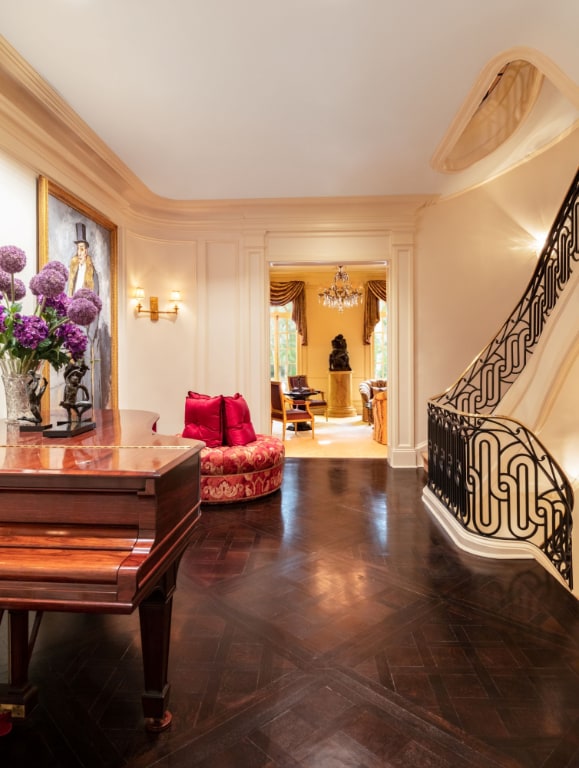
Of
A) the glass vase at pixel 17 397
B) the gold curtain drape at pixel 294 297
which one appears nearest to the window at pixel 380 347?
the gold curtain drape at pixel 294 297

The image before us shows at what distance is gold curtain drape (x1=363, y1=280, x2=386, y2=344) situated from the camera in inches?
441

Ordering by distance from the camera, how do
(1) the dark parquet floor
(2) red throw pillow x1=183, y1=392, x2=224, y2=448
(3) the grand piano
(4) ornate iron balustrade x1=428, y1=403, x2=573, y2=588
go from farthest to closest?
(2) red throw pillow x1=183, y1=392, x2=224, y2=448 < (4) ornate iron balustrade x1=428, y1=403, x2=573, y2=588 < (1) the dark parquet floor < (3) the grand piano

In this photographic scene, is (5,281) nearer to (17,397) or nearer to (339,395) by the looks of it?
(17,397)

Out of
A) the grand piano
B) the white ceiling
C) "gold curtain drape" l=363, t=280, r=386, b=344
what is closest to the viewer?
the grand piano

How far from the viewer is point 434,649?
7.34ft

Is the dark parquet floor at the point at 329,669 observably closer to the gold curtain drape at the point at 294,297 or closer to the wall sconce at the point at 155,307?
the wall sconce at the point at 155,307

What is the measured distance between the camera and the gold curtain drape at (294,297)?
11.4 metres

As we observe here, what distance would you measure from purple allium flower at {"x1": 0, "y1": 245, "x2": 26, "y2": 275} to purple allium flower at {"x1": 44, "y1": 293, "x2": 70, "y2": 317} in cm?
19

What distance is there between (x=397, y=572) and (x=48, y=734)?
2158mm

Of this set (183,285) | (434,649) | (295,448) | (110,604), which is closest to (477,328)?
(295,448)

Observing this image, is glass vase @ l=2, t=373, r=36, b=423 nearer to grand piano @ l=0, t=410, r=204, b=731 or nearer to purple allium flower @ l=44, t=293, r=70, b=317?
purple allium flower @ l=44, t=293, r=70, b=317

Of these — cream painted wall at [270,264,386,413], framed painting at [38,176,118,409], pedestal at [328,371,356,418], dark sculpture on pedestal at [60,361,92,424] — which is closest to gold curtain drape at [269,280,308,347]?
cream painted wall at [270,264,386,413]

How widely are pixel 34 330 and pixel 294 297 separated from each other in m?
9.74

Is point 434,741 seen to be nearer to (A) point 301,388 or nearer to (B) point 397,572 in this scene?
(B) point 397,572
